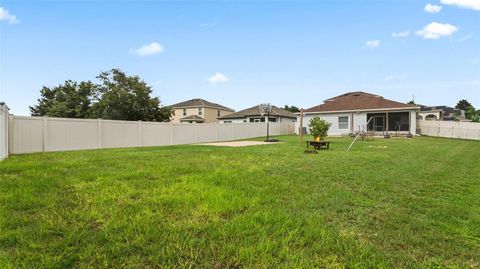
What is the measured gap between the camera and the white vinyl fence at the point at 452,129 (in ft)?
81.0

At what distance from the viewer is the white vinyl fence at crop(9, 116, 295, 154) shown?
40.7 feet

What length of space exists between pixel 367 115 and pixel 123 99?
23422mm

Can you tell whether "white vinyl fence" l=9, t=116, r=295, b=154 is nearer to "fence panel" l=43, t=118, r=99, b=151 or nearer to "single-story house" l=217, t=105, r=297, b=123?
"fence panel" l=43, t=118, r=99, b=151

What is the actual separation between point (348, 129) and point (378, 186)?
24368 millimetres

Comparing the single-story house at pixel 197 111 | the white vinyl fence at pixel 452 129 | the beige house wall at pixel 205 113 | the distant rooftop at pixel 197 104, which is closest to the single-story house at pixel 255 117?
the beige house wall at pixel 205 113

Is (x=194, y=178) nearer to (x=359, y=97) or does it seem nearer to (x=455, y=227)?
(x=455, y=227)

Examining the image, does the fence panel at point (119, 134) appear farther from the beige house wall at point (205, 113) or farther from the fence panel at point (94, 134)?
the beige house wall at point (205, 113)

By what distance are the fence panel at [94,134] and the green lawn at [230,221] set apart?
7740 millimetres

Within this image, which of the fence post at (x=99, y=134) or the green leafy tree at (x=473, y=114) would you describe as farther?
the green leafy tree at (x=473, y=114)

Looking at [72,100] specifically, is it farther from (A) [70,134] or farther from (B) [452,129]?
(B) [452,129]

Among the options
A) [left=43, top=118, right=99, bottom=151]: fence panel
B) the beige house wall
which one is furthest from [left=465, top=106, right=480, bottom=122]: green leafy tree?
[left=43, top=118, right=99, bottom=151]: fence panel

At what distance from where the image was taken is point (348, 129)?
2873 cm

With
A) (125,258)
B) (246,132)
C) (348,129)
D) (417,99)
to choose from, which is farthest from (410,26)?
(417,99)

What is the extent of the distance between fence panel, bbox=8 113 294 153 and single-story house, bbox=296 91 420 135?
1163cm
